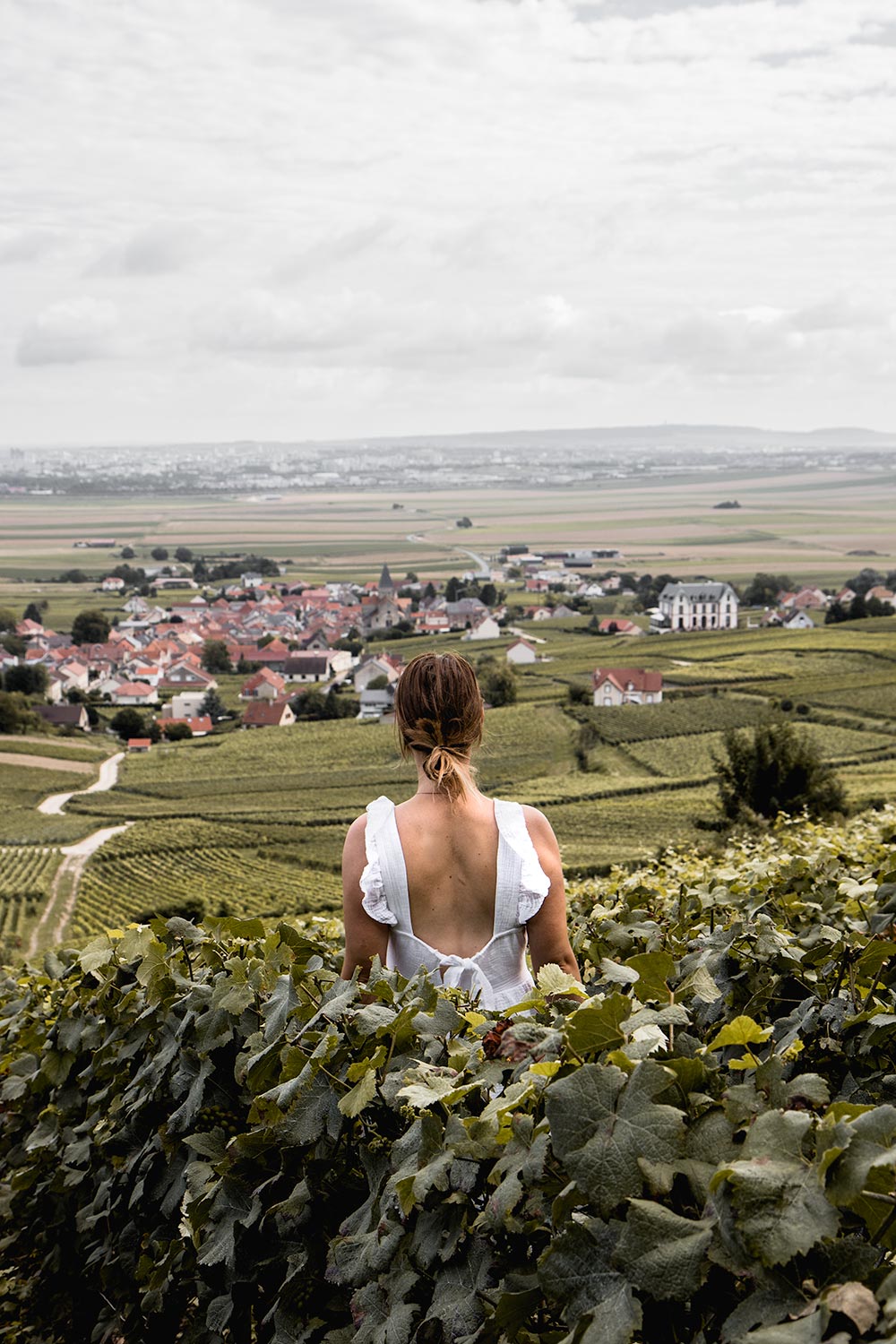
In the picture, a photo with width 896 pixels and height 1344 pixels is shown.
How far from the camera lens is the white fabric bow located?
300cm

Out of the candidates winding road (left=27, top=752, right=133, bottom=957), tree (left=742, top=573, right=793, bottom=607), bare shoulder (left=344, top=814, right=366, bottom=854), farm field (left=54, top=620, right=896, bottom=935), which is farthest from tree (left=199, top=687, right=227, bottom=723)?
bare shoulder (left=344, top=814, right=366, bottom=854)

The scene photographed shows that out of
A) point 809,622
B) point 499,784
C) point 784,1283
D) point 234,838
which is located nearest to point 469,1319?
point 784,1283

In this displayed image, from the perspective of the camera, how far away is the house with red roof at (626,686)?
206ft

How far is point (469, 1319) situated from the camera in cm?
169

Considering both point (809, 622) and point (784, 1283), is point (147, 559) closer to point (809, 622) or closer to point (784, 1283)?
point (809, 622)

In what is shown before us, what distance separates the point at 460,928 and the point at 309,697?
78.8 meters

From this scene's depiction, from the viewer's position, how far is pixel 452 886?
3.06 metres

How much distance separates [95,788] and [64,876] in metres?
17.9

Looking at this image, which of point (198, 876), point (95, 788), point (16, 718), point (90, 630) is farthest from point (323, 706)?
point (90, 630)

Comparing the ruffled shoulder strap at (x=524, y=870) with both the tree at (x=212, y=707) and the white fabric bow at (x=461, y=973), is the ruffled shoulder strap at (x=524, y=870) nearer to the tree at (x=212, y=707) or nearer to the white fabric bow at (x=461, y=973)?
the white fabric bow at (x=461, y=973)

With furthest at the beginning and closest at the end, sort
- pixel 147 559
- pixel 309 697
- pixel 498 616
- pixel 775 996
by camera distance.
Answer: pixel 147 559 < pixel 498 616 < pixel 309 697 < pixel 775 996

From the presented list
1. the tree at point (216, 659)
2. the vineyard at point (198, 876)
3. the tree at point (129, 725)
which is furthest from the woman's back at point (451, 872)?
the tree at point (216, 659)

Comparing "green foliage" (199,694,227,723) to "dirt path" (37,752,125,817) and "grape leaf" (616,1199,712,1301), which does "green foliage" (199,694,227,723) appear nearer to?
"dirt path" (37,752,125,817)

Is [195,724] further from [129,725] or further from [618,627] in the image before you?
[618,627]
